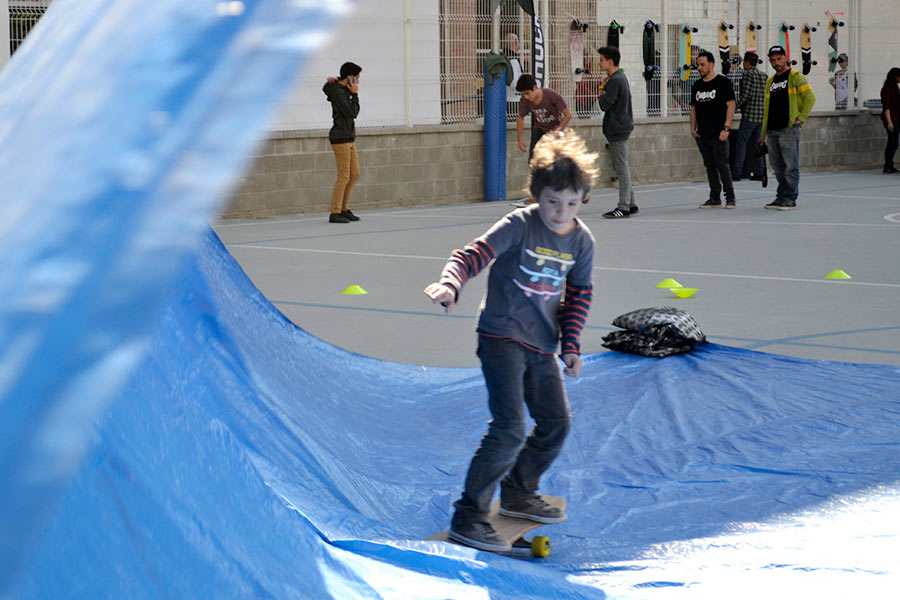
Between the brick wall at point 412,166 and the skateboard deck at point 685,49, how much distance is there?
0.82 m

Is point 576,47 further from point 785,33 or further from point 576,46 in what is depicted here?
point 785,33

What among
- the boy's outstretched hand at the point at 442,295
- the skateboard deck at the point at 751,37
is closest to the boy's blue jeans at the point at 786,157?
the skateboard deck at the point at 751,37

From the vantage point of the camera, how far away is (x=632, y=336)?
5.47m

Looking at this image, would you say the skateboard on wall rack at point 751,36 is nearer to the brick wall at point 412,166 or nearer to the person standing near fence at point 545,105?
the brick wall at point 412,166

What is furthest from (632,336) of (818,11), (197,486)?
(818,11)

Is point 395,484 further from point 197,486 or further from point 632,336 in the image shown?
point 632,336

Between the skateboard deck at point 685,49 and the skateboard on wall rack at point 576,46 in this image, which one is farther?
the skateboard deck at point 685,49

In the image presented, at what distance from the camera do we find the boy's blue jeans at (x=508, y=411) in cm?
319

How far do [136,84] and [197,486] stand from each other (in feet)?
5.92

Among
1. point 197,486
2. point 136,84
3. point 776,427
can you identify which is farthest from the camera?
point 776,427

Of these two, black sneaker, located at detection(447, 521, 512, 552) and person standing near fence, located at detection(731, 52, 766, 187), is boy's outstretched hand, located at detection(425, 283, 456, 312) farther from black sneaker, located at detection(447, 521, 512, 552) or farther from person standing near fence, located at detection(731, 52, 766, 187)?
person standing near fence, located at detection(731, 52, 766, 187)

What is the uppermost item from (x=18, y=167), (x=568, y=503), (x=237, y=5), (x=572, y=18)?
(x=572, y=18)

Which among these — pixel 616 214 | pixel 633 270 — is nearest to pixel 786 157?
pixel 616 214

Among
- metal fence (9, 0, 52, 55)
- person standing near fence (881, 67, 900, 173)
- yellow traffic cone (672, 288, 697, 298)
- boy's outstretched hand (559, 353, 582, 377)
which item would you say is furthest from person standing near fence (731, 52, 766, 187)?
boy's outstretched hand (559, 353, 582, 377)
